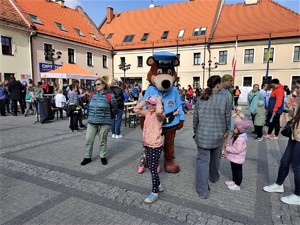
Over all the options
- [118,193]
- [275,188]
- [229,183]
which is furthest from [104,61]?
[275,188]

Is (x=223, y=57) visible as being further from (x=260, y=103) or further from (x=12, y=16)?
(x=260, y=103)

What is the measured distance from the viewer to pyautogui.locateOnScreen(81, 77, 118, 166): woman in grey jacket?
4.62 meters

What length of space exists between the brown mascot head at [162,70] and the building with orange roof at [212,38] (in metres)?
21.8

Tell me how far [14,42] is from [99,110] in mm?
18347

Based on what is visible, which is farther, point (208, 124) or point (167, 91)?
point (167, 91)

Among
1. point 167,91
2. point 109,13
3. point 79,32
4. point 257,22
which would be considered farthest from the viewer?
point 109,13

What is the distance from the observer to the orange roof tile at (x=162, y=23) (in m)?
29.6

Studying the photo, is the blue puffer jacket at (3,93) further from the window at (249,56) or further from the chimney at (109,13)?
the chimney at (109,13)

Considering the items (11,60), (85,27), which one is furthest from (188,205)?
(85,27)

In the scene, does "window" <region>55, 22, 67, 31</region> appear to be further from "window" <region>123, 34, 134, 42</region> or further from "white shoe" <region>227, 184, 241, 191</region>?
"white shoe" <region>227, 184, 241, 191</region>

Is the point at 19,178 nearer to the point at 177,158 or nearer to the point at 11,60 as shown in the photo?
the point at 177,158

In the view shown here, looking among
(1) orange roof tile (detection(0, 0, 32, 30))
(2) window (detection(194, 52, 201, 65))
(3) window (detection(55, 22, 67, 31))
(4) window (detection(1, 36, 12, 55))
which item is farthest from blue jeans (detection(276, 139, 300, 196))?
(2) window (detection(194, 52, 201, 65))

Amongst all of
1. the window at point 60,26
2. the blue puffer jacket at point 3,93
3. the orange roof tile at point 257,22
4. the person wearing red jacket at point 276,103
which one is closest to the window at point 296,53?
the orange roof tile at point 257,22

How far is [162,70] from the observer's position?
4270 mm
